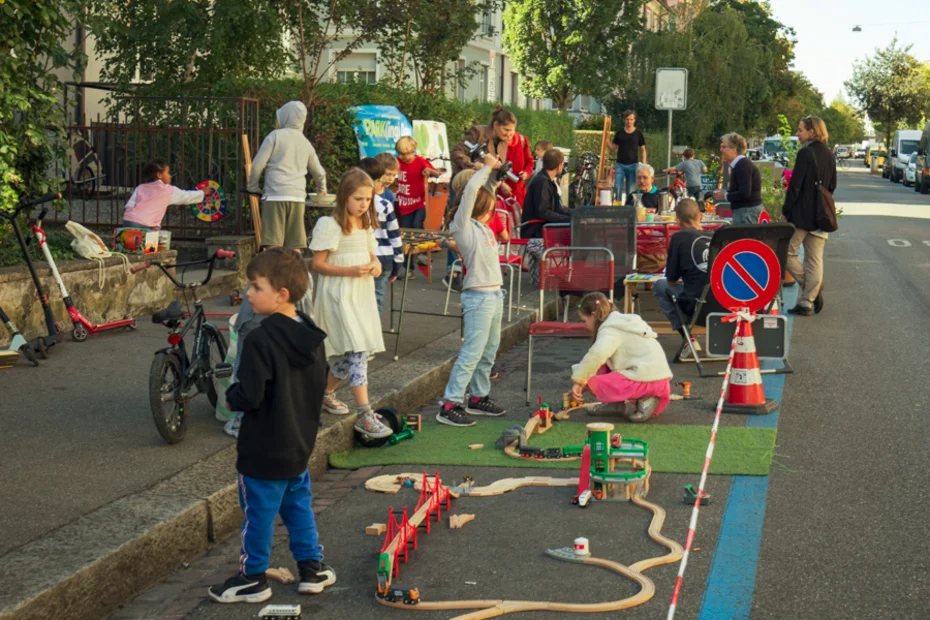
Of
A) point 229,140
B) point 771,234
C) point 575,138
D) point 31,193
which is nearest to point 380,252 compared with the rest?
point 771,234

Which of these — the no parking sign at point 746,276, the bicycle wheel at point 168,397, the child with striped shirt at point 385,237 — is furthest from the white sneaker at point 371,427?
the no parking sign at point 746,276

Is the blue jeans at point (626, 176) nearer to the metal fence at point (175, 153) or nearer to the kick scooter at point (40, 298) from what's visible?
the metal fence at point (175, 153)

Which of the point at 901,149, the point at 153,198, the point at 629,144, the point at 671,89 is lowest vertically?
the point at 153,198

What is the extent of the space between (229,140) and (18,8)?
4.83 meters

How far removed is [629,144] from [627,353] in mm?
14511

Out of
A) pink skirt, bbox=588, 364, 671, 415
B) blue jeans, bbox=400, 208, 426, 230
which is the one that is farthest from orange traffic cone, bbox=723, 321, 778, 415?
blue jeans, bbox=400, 208, 426, 230

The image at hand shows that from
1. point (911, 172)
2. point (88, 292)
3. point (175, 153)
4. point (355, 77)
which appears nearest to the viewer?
point (88, 292)

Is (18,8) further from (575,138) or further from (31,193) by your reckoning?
(575,138)

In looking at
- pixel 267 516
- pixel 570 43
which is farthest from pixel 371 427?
pixel 570 43

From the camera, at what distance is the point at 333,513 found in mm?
6234

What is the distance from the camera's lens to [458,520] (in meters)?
5.94

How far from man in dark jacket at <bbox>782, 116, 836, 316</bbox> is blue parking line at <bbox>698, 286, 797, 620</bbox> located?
6940 mm

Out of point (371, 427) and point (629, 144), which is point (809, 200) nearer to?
point (371, 427)

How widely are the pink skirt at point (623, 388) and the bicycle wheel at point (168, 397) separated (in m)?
2.70
